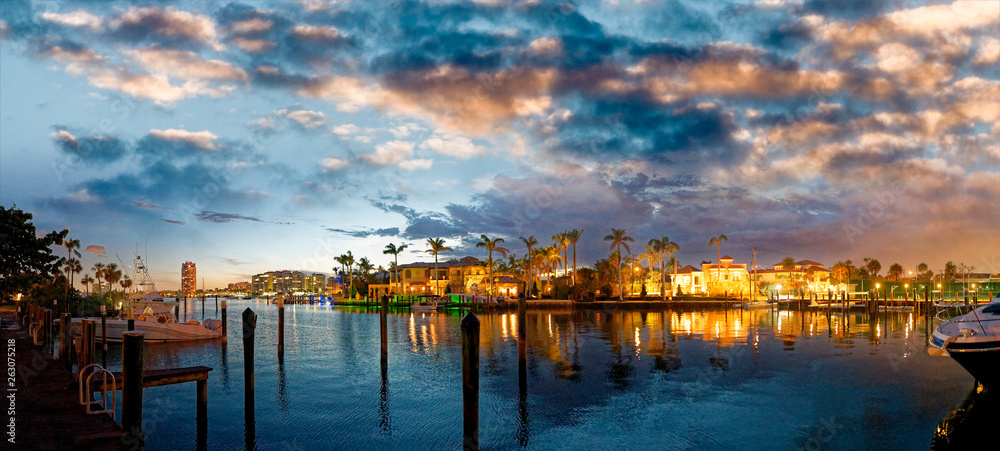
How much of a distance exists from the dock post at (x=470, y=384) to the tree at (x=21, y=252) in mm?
33953

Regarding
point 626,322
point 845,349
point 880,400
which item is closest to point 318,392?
point 880,400

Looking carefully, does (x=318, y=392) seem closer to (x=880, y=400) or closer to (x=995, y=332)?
(x=880, y=400)

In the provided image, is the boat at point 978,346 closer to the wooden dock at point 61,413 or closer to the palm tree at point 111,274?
the wooden dock at point 61,413

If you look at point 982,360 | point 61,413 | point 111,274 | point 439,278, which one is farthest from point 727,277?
point 111,274

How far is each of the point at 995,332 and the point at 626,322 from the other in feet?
137

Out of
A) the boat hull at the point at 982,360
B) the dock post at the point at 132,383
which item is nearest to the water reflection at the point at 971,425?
the boat hull at the point at 982,360

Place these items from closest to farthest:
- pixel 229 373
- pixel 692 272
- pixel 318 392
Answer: pixel 318 392
pixel 229 373
pixel 692 272

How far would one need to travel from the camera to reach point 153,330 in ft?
140

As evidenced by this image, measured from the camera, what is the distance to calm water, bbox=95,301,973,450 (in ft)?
54.6

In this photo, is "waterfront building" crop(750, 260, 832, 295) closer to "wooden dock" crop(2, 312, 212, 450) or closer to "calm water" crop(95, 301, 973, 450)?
"calm water" crop(95, 301, 973, 450)

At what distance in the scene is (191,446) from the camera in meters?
16.2

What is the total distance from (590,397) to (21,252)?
35.7 metres

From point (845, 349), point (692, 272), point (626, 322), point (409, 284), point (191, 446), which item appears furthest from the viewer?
point (409, 284)

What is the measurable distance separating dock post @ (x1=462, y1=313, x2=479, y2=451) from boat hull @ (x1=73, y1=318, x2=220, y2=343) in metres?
38.3
